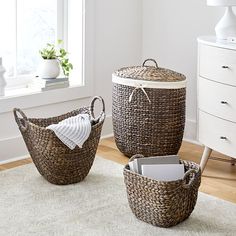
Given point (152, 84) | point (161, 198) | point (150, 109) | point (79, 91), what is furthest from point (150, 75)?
point (161, 198)

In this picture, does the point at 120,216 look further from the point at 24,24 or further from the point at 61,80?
the point at 24,24

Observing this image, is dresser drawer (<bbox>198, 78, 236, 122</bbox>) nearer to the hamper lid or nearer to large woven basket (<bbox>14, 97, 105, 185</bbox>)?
the hamper lid

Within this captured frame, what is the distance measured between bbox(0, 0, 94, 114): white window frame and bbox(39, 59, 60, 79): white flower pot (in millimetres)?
106

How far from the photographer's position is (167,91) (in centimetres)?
343

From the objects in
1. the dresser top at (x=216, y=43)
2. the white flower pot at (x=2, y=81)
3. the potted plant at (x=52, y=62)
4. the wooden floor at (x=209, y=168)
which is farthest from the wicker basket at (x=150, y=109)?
the white flower pot at (x=2, y=81)

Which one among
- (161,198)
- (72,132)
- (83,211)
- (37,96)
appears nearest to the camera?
(161,198)

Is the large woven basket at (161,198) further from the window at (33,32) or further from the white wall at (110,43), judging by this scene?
the window at (33,32)

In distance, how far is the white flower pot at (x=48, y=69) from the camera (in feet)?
12.2

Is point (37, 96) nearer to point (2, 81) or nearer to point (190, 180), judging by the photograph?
point (2, 81)

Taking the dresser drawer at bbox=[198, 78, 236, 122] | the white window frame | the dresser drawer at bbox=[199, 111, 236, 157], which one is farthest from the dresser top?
the white window frame

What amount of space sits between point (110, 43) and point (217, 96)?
47.6 inches

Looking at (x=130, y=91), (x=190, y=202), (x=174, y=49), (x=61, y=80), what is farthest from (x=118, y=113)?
(x=190, y=202)

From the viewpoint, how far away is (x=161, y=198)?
2525 millimetres

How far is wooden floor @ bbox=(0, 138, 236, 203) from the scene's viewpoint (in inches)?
123
